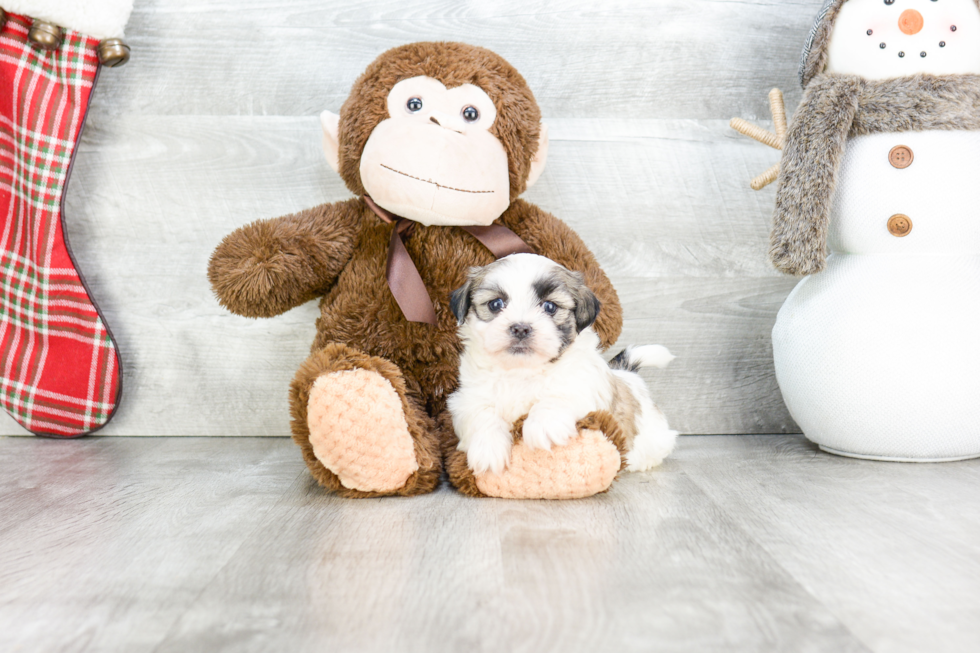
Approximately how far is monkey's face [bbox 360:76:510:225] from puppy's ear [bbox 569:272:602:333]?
22 centimetres

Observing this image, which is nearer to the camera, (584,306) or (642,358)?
(584,306)

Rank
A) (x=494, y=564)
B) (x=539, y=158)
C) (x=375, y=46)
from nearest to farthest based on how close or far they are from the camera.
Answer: (x=494, y=564) < (x=539, y=158) < (x=375, y=46)

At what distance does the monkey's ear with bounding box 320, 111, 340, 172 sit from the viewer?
4.51ft

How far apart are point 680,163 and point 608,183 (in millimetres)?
175

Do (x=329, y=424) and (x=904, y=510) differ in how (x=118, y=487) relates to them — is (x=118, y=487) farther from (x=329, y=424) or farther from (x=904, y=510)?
(x=904, y=510)

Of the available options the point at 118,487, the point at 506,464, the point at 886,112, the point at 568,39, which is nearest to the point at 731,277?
the point at 886,112

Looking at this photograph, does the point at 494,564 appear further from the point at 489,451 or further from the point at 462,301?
the point at 462,301

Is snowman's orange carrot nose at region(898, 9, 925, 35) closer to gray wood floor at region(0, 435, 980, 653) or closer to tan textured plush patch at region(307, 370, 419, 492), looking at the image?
gray wood floor at region(0, 435, 980, 653)

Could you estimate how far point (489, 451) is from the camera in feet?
3.84

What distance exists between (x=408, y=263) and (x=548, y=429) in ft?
1.32

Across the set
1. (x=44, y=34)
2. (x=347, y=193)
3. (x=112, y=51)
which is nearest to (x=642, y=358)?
(x=347, y=193)

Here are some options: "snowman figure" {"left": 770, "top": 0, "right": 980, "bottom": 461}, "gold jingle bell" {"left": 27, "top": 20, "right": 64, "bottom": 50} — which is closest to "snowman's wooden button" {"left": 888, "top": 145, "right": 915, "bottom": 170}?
"snowman figure" {"left": 770, "top": 0, "right": 980, "bottom": 461}

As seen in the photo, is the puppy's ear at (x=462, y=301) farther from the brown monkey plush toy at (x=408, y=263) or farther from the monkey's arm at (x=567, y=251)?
the monkey's arm at (x=567, y=251)

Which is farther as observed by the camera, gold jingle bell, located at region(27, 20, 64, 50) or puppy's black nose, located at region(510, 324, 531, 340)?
gold jingle bell, located at region(27, 20, 64, 50)
